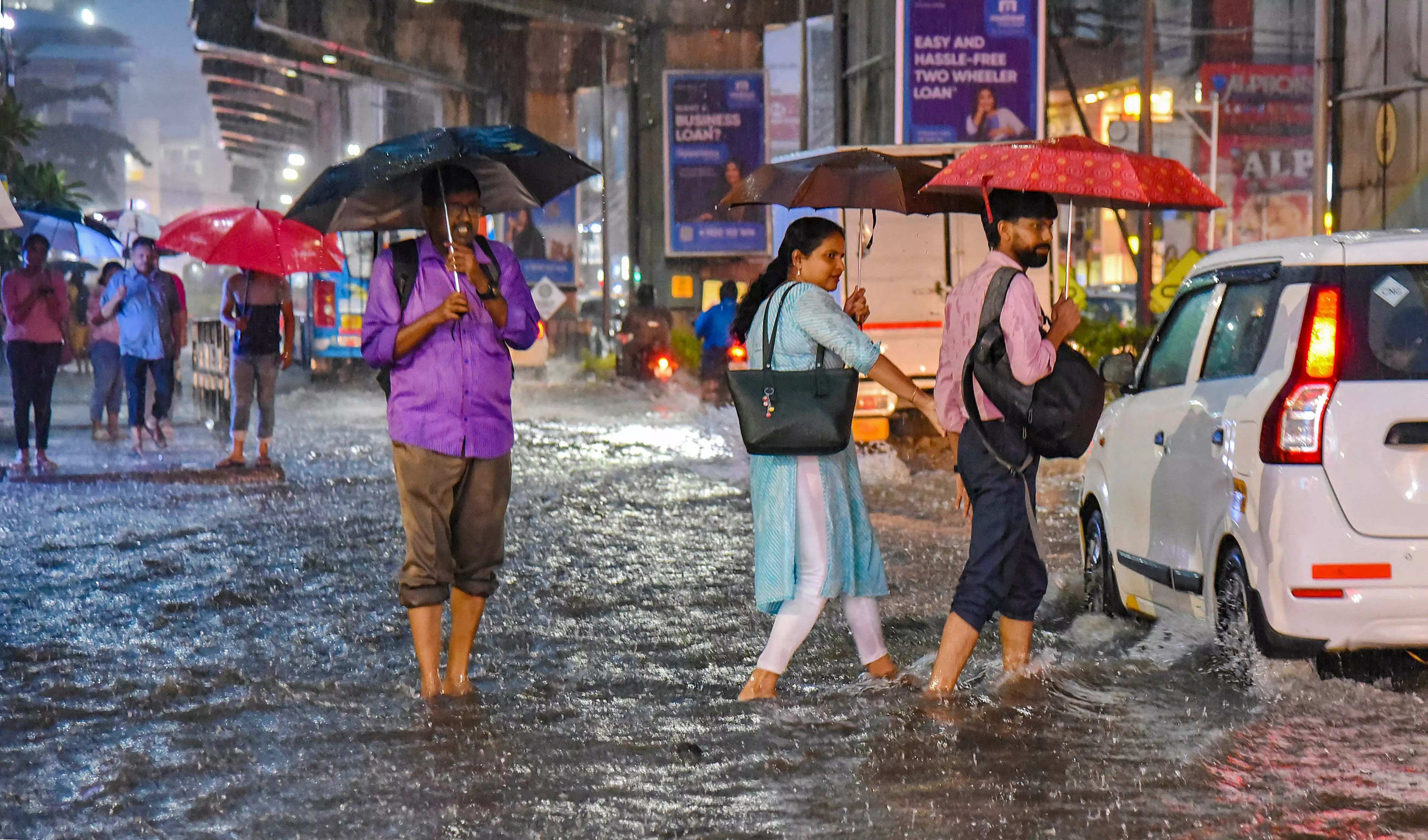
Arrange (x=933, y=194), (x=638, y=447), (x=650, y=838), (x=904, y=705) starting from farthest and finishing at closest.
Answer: (x=638, y=447)
(x=933, y=194)
(x=904, y=705)
(x=650, y=838)

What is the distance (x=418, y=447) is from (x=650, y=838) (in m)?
1.99

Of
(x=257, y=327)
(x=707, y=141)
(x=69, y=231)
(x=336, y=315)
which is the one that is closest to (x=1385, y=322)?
(x=257, y=327)

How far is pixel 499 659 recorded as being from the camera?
23.7ft

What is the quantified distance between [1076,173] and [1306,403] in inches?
43.4

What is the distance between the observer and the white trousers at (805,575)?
238 inches

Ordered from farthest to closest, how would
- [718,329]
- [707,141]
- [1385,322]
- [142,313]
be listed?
1. [707,141]
2. [718,329]
3. [142,313]
4. [1385,322]

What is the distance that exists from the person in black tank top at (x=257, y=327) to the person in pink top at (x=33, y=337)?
4.49 feet

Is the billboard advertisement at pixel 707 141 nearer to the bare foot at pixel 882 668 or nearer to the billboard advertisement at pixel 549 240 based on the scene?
the billboard advertisement at pixel 549 240

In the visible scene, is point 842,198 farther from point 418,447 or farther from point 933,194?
point 418,447

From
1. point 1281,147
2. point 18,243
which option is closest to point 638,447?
point 18,243

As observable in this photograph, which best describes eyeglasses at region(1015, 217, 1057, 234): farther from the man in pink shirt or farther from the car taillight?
the car taillight

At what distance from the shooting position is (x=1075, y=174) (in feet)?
20.2

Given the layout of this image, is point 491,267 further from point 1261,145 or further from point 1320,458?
point 1261,145

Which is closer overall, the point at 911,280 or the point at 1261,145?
the point at 911,280
